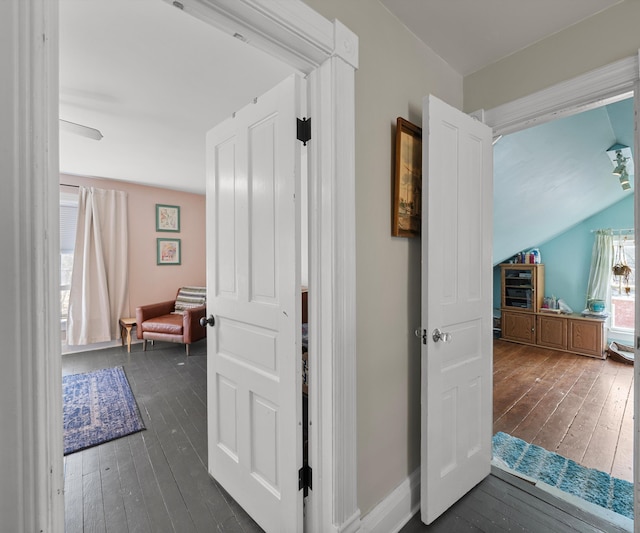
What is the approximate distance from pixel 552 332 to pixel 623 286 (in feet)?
4.64

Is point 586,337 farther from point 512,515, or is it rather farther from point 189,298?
point 189,298

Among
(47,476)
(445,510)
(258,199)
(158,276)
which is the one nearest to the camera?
(47,476)

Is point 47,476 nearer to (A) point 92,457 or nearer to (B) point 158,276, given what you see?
(A) point 92,457

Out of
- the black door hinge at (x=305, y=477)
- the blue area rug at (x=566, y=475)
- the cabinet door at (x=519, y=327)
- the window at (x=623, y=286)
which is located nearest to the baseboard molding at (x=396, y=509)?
the black door hinge at (x=305, y=477)

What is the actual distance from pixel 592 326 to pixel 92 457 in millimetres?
6021

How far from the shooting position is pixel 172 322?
162 inches

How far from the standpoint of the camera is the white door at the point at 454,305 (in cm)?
137

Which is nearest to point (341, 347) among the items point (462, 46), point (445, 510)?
point (445, 510)

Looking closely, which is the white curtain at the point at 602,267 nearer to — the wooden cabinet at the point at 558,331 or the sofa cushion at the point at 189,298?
the wooden cabinet at the point at 558,331

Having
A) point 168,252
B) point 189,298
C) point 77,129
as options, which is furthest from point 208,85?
point 168,252

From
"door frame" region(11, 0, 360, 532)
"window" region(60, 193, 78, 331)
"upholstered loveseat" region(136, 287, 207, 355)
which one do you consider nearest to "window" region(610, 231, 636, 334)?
"door frame" region(11, 0, 360, 532)

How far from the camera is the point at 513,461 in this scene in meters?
1.98

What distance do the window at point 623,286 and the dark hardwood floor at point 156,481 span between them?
6.17m

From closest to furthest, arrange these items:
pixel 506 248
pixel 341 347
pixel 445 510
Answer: pixel 341 347 < pixel 445 510 < pixel 506 248
